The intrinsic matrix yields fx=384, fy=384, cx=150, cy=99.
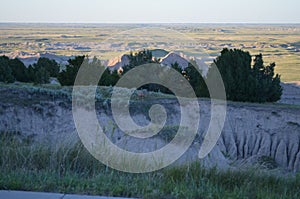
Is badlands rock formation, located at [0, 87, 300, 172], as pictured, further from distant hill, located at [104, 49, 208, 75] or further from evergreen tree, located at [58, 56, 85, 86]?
distant hill, located at [104, 49, 208, 75]

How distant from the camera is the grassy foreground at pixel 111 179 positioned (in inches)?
203

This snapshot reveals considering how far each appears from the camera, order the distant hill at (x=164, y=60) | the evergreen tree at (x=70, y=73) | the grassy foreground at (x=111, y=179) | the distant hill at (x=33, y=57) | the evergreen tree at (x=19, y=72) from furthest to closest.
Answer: the distant hill at (x=33, y=57) < the distant hill at (x=164, y=60) < the evergreen tree at (x=19, y=72) < the evergreen tree at (x=70, y=73) < the grassy foreground at (x=111, y=179)

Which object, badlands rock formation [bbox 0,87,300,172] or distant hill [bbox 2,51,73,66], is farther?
distant hill [bbox 2,51,73,66]

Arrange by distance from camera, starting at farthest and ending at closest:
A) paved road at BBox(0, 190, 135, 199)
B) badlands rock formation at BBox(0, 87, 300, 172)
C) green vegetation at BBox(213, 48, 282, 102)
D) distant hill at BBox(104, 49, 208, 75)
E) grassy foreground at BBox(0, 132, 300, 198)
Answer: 1. distant hill at BBox(104, 49, 208, 75)
2. green vegetation at BBox(213, 48, 282, 102)
3. badlands rock formation at BBox(0, 87, 300, 172)
4. grassy foreground at BBox(0, 132, 300, 198)
5. paved road at BBox(0, 190, 135, 199)

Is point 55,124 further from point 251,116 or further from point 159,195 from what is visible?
point 159,195

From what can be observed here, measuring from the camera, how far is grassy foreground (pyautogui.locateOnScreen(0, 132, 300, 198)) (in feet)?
16.9

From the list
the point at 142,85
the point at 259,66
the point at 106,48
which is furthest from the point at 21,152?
the point at 106,48

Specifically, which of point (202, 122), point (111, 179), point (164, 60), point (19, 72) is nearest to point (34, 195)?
point (111, 179)

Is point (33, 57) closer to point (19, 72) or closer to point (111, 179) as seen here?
point (19, 72)

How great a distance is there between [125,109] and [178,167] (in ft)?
43.2

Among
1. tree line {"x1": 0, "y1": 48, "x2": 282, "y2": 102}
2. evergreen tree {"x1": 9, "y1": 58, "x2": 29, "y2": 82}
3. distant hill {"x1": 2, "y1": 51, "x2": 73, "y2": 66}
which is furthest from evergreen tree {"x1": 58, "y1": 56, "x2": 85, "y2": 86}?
distant hill {"x1": 2, "y1": 51, "x2": 73, "y2": 66}

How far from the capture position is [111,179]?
5578 millimetres

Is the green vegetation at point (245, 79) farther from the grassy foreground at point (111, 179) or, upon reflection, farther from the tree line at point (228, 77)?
the grassy foreground at point (111, 179)

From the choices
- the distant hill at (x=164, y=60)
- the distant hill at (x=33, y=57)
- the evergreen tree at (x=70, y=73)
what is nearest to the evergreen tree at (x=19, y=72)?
the evergreen tree at (x=70, y=73)
